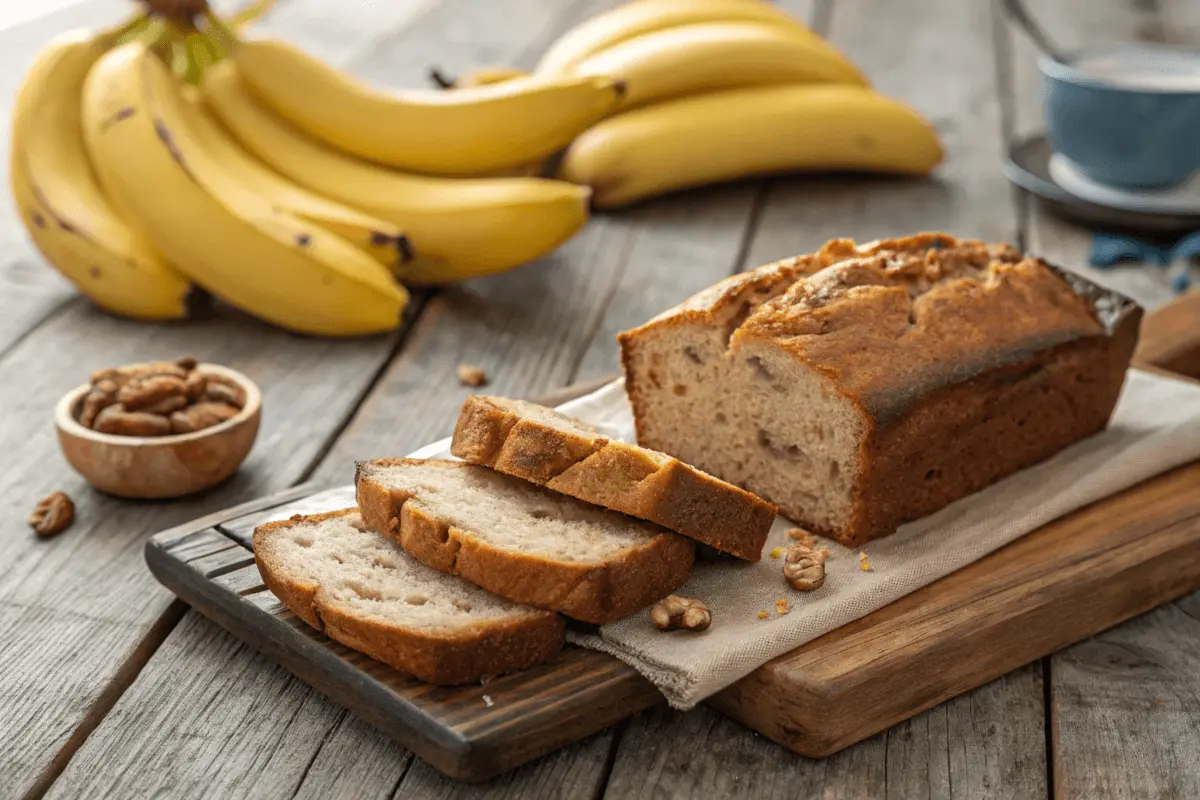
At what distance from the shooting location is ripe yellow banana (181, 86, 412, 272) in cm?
283

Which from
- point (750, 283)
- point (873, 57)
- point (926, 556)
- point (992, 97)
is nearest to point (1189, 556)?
point (926, 556)

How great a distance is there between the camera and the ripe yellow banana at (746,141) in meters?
3.47

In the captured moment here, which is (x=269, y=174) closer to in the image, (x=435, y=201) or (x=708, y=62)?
(x=435, y=201)

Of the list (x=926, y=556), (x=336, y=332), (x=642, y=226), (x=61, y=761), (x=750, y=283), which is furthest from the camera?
(x=642, y=226)

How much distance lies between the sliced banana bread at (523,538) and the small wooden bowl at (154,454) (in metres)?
0.37

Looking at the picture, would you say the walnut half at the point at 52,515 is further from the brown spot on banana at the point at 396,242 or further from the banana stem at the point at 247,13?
the banana stem at the point at 247,13

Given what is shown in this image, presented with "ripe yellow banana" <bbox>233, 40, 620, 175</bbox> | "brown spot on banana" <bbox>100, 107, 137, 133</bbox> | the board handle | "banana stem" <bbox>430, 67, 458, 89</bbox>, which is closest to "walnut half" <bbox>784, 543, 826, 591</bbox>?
the board handle

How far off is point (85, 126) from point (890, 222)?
1840 mm

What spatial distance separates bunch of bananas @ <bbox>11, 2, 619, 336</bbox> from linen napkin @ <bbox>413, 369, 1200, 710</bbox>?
2.37 ft

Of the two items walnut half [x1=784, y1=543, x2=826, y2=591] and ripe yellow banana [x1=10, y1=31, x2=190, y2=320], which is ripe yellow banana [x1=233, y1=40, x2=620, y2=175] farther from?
walnut half [x1=784, y1=543, x2=826, y2=591]

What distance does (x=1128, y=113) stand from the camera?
319cm

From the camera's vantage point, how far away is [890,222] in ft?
11.4

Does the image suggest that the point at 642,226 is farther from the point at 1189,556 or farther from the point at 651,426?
the point at 1189,556

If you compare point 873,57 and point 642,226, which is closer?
point 642,226
